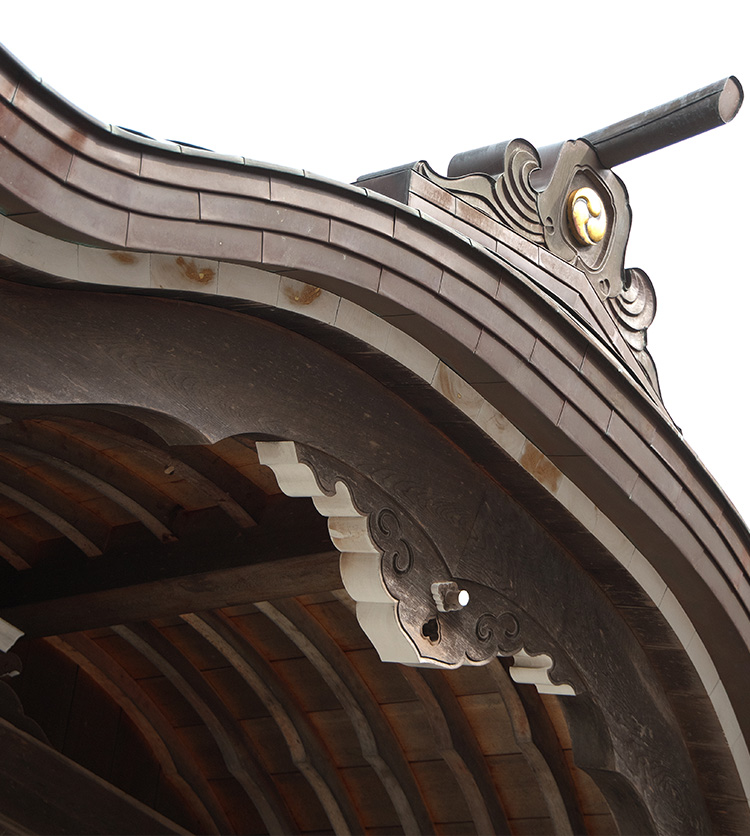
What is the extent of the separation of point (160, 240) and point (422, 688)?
2.95m

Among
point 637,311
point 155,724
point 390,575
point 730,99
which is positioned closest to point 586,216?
point 637,311

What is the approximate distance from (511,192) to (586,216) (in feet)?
1.54

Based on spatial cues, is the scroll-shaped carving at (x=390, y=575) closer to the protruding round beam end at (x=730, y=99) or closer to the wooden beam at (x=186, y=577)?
the wooden beam at (x=186, y=577)

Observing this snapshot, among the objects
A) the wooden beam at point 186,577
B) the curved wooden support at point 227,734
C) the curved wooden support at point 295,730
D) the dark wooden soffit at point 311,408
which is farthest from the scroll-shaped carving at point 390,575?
the curved wooden support at point 227,734

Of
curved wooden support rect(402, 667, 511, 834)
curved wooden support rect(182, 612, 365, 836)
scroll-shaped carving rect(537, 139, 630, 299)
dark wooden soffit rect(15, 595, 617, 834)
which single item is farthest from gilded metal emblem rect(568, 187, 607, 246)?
curved wooden support rect(182, 612, 365, 836)

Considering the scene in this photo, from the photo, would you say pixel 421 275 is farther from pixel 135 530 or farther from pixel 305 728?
pixel 305 728

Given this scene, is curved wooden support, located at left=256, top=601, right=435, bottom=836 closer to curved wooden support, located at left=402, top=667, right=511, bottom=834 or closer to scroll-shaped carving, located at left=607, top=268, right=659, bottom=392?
curved wooden support, located at left=402, top=667, right=511, bottom=834

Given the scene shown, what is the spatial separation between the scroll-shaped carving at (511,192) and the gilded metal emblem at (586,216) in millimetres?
224

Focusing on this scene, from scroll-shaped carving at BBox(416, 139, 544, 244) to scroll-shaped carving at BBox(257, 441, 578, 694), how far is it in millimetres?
1267

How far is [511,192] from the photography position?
428cm

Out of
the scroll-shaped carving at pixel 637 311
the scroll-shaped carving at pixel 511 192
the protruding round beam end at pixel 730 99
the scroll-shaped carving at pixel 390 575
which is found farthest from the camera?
the scroll-shaped carving at pixel 637 311

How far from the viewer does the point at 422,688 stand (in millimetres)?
5066

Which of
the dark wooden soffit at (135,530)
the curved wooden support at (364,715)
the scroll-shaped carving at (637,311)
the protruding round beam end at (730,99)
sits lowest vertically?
the curved wooden support at (364,715)

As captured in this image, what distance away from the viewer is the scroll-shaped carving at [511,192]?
413 centimetres
